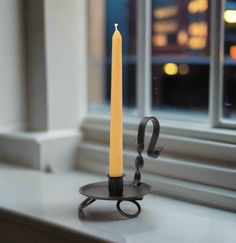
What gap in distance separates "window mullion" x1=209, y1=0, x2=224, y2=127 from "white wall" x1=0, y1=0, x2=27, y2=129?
58 centimetres

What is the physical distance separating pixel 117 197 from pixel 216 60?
42 centimetres

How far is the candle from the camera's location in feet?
3.44

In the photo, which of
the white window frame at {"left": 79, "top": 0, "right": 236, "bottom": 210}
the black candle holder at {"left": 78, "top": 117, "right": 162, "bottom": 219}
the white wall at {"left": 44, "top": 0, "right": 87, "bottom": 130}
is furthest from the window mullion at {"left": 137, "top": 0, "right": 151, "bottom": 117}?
the black candle holder at {"left": 78, "top": 117, "right": 162, "bottom": 219}

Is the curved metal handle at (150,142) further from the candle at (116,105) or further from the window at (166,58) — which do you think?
the window at (166,58)

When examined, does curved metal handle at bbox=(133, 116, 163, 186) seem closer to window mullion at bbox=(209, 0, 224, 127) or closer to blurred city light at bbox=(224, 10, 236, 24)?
window mullion at bbox=(209, 0, 224, 127)

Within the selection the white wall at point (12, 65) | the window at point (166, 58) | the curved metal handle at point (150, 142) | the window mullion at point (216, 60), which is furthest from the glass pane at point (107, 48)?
the curved metal handle at point (150, 142)

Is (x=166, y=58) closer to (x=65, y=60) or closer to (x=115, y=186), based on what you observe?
(x=65, y=60)

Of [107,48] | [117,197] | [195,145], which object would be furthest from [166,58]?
[117,197]

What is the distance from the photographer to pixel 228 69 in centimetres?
127

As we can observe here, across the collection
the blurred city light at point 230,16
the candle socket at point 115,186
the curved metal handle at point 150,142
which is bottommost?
the candle socket at point 115,186

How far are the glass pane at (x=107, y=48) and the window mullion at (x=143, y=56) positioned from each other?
0.25 ft

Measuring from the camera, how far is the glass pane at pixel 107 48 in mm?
1533

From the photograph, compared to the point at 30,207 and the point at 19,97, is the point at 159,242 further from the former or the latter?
the point at 19,97

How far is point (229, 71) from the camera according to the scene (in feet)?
4.16
